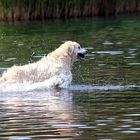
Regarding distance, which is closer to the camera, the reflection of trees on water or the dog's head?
the reflection of trees on water

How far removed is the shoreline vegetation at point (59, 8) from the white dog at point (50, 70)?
22625mm

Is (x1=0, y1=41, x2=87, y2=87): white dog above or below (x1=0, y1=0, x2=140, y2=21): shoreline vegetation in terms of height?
above

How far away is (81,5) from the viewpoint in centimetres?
4278

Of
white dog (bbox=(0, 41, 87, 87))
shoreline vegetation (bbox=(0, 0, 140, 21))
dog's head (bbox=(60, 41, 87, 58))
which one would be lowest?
shoreline vegetation (bbox=(0, 0, 140, 21))

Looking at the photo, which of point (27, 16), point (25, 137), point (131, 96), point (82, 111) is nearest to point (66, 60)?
point (131, 96)

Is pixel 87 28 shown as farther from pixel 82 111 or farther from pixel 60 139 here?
pixel 60 139

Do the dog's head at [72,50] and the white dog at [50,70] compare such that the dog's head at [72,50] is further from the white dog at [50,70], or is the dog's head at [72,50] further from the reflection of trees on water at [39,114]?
the reflection of trees on water at [39,114]

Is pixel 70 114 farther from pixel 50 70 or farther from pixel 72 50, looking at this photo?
pixel 72 50

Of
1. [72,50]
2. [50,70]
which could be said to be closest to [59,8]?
[72,50]

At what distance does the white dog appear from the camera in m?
16.9

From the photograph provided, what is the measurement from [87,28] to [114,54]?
42.8 feet

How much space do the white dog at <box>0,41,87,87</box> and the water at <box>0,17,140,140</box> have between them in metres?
0.44

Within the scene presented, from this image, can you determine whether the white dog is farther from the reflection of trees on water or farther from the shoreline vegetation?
the shoreline vegetation

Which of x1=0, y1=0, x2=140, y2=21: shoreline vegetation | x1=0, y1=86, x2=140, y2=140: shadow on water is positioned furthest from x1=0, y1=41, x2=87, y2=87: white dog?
x1=0, y1=0, x2=140, y2=21: shoreline vegetation
